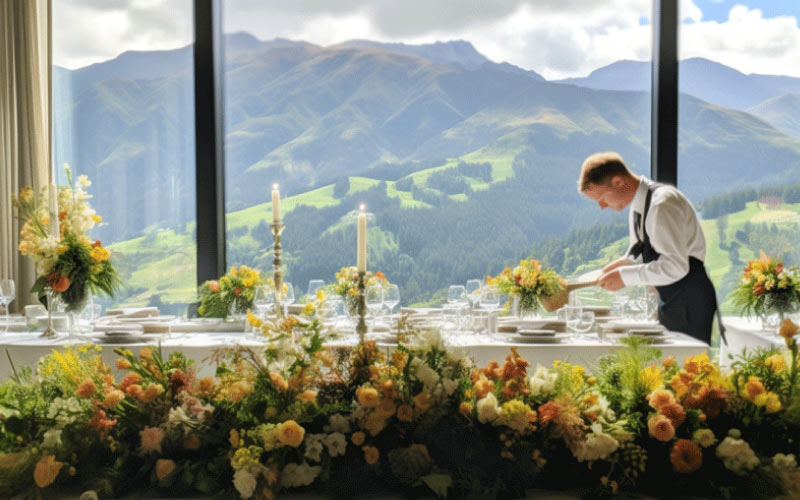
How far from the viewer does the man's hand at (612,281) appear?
4051mm

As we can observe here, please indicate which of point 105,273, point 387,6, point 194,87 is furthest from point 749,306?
point 387,6

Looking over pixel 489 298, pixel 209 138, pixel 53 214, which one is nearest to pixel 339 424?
pixel 489 298

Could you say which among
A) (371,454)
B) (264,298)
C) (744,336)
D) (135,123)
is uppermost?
(135,123)

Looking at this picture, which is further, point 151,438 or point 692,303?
point 692,303

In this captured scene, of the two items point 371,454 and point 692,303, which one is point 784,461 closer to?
point 371,454

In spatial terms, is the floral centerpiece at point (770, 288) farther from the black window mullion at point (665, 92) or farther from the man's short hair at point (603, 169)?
the black window mullion at point (665, 92)

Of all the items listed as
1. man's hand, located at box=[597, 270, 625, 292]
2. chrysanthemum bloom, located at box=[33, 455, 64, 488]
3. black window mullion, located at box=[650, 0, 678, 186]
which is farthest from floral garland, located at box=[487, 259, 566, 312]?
chrysanthemum bloom, located at box=[33, 455, 64, 488]

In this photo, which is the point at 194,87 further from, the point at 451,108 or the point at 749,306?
the point at 749,306

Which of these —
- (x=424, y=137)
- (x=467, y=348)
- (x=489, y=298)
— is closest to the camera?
(x=467, y=348)

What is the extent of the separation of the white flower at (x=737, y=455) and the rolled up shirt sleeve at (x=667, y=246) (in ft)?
8.31

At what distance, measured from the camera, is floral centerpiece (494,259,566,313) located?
12.8ft

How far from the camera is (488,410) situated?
1.50 metres

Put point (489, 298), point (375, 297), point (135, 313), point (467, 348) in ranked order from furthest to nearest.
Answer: point (135, 313)
point (489, 298)
point (375, 297)
point (467, 348)

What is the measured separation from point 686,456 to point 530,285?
242 cm
